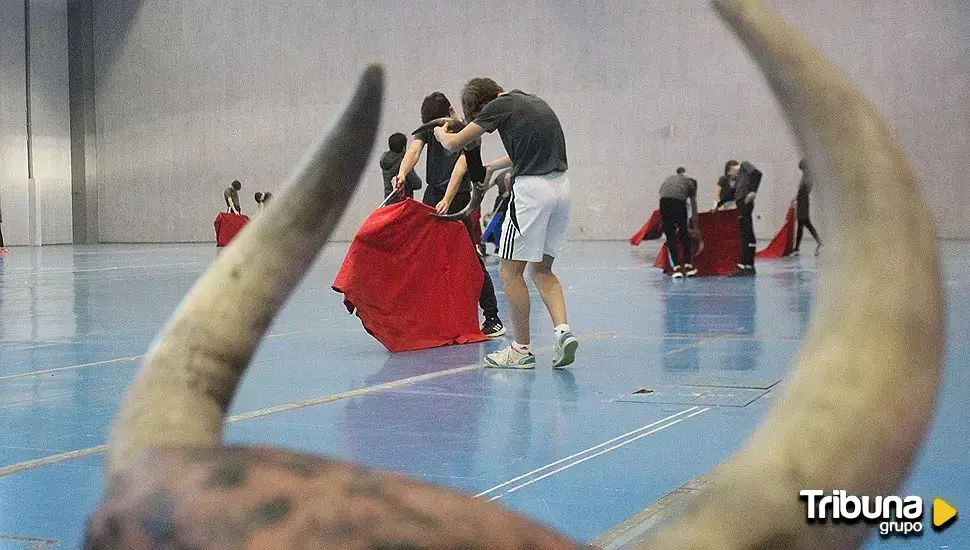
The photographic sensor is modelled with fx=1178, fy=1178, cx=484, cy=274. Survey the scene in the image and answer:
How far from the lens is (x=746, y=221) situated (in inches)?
666

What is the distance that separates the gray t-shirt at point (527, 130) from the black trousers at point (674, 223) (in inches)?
361

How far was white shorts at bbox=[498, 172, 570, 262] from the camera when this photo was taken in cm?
719

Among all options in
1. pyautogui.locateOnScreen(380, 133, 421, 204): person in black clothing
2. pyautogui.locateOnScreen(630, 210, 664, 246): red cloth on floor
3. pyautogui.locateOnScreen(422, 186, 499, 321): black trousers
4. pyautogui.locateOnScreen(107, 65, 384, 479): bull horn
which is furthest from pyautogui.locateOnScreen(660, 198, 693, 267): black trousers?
pyautogui.locateOnScreen(107, 65, 384, 479): bull horn

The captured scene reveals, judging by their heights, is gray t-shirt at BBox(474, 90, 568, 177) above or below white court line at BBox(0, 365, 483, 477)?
above

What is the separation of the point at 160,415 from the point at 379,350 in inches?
284

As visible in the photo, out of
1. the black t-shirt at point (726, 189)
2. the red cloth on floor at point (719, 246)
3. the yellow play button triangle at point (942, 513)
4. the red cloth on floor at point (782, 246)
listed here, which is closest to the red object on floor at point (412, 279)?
the yellow play button triangle at point (942, 513)

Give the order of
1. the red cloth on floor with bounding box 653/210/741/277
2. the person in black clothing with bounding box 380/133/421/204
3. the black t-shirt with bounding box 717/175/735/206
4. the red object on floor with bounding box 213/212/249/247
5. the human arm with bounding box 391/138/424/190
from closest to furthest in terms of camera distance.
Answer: the human arm with bounding box 391/138/424/190 → the person in black clothing with bounding box 380/133/421/204 → the red cloth on floor with bounding box 653/210/741/277 → the black t-shirt with bounding box 717/175/735/206 → the red object on floor with bounding box 213/212/249/247

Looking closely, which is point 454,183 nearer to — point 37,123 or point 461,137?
point 461,137

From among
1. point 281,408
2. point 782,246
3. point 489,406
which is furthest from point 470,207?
point 782,246

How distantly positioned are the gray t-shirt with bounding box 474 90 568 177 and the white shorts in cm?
8

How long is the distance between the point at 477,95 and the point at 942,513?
14.7 ft

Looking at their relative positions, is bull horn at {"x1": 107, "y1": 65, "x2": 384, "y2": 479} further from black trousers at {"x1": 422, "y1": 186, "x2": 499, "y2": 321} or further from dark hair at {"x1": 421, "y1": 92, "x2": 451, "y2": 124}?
black trousers at {"x1": 422, "y1": 186, "x2": 499, "y2": 321}

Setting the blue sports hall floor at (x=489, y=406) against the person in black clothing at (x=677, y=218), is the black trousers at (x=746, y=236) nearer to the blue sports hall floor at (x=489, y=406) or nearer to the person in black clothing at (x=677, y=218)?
the person in black clothing at (x=677, y=218)

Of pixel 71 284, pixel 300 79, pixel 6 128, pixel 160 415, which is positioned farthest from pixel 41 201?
pixel 160 415
